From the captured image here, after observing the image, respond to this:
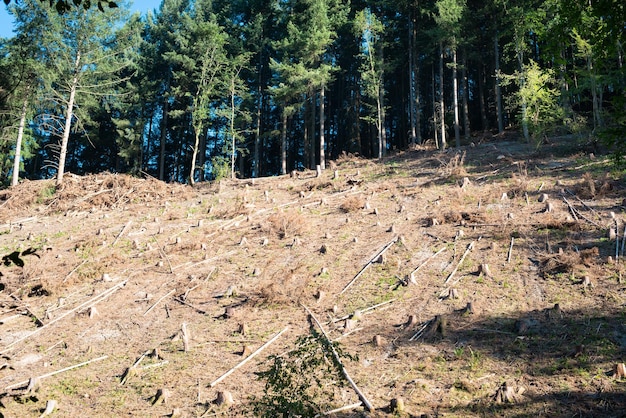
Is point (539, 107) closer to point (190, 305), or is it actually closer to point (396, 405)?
point (190, 305)

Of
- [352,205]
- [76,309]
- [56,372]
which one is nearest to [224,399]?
[56,372]

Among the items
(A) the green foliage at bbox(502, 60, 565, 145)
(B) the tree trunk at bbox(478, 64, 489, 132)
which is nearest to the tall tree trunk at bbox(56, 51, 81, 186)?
(A) the green foliage at bbox(502, 60, 565, 145)

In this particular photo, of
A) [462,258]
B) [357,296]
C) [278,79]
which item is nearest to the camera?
[357,296]

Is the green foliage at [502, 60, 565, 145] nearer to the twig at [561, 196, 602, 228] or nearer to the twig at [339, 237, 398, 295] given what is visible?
the twig at [561, 196, 602, 228]

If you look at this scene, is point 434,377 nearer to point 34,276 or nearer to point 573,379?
point 573,379

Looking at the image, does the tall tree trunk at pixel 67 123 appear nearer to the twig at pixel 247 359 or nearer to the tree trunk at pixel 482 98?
the twig at pixel 247 359

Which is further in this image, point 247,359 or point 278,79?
point 278,79

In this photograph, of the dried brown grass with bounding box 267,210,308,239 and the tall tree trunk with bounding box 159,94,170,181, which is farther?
the tall tree trunk with bounding box 159,94,170,181

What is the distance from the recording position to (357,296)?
31.0ft

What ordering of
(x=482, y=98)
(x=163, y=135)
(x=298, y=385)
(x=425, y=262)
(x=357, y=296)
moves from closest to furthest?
(x=298, y=385)
(x=357, y=296)
(x=425, y=262)
(x=482, y=98)
(x=163, y=135)

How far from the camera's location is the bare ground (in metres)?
6.77

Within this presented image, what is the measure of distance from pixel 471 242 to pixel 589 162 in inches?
307

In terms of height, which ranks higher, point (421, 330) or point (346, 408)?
point (421, 330)

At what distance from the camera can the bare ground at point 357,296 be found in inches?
266
